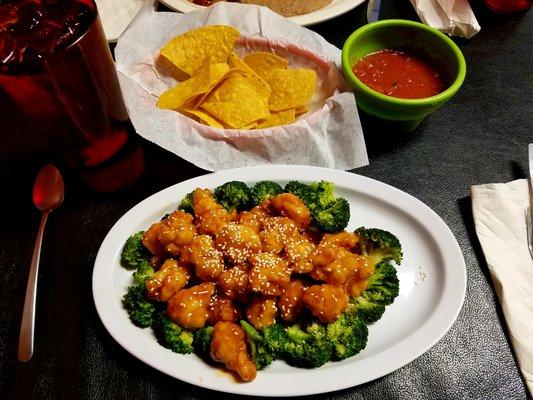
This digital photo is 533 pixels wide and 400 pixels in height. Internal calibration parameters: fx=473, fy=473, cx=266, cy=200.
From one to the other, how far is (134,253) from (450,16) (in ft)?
5.92

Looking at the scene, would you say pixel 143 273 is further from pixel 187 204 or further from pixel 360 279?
pixel 360 279

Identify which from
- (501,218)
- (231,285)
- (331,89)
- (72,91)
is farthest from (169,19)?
(501,218)

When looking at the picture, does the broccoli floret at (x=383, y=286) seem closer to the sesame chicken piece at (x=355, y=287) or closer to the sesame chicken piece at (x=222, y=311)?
the sesame chicken piece at (x=355, y=287)

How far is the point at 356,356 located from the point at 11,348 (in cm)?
100

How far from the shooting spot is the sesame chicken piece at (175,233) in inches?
53.1

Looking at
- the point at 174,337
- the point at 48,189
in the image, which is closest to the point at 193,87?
the point at 48,189

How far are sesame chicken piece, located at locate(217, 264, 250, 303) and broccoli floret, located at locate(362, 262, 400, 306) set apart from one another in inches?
13.7

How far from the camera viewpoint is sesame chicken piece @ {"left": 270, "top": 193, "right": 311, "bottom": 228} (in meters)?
1.42

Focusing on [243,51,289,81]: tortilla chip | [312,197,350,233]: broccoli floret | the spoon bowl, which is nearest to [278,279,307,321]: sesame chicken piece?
[312,197,350,233]: broccoli floret

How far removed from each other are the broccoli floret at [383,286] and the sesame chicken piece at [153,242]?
24.2 inches

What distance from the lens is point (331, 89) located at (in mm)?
1910

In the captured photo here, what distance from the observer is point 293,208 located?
56.0 inches

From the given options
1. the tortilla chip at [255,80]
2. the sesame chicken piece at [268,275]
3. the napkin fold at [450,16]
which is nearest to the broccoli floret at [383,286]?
the sesame chicken piece at [268,275]

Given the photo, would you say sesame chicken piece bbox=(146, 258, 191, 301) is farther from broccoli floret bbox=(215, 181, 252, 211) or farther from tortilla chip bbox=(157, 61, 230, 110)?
tortilla chip bbox=(157, 61, 230, 110)
